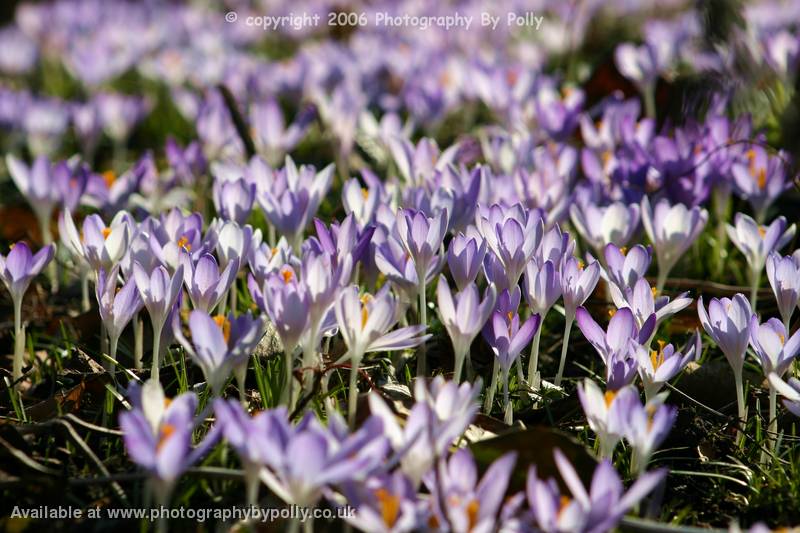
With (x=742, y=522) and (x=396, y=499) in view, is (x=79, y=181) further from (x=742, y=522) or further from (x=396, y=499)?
(x=742, y=522)

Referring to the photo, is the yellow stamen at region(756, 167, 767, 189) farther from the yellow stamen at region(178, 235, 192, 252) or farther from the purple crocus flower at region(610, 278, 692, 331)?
the yellow stamen at region(178, 235, 192, 252)

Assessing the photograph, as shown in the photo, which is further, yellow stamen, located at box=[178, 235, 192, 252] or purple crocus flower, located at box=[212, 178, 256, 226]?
purple crocus flower, located at box=[212, 178, 256, 226]

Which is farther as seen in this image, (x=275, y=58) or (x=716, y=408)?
(x=275, y=58)

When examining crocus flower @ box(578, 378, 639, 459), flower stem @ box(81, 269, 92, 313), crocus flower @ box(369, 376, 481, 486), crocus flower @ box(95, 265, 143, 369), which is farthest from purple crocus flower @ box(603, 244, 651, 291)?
flower stem @ box(81, 269, 92, 313)

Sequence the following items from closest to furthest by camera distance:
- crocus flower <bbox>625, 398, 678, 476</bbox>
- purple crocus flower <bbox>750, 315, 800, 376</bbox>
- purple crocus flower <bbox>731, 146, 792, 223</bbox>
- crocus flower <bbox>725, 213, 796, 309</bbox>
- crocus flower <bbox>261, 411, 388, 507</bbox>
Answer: crocus flower <bbox>261, 411, 388, 507</bbox> → crocus flower <bbox>625, 398, 678, 476</bbox> → purple crocus flower <bbox>750, 315, 800, 376</bbox> → crocus flower <bbox>725, 213, 796, 309</bbox> → purple crocus flower <bbox>731, 146, 792, 223</bbox>

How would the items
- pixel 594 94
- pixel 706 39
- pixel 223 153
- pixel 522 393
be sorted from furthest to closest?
1. pixel 594 94
2. pixel 223 153
3. pixel 706 39
4. pixel 522 393

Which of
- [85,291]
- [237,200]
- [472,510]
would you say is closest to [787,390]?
[472,510]

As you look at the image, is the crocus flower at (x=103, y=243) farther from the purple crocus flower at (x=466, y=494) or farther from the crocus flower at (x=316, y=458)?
the purple crocus flower at (x=466, y=494)

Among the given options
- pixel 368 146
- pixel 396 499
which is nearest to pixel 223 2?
pixel 368 146
